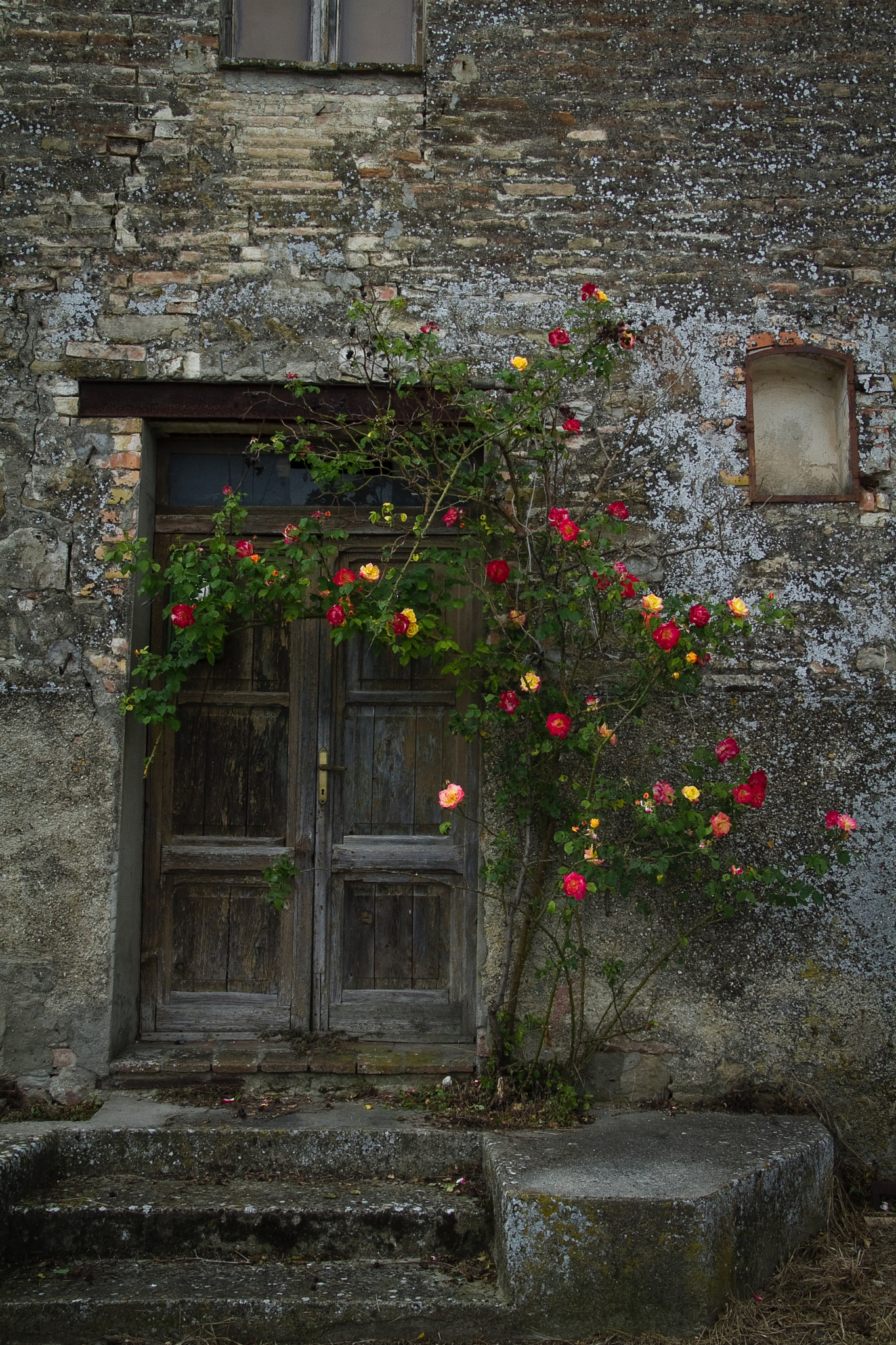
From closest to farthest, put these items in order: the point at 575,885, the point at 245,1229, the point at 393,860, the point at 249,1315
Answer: the point at 249,1315
the point at 245,1229
the point at 575,885
the point at 393,860

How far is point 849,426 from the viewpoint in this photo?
361cm

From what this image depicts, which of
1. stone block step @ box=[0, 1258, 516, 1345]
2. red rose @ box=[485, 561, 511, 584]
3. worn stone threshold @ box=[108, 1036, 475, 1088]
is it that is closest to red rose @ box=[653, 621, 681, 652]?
red rose @ box=[485, 561, 511, 584]

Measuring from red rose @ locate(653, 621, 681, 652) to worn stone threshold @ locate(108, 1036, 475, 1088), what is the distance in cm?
169

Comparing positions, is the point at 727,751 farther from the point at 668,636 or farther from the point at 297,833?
the point at 297,833

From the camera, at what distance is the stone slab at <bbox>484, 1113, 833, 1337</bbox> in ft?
8.09

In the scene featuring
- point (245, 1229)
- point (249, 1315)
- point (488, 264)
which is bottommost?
point (249, 1315)

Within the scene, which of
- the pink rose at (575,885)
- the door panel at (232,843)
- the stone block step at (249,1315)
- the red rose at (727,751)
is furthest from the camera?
the door panel at (232,843)

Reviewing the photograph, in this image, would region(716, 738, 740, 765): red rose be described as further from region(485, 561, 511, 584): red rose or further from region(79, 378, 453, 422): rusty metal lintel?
region(79, 378, 453, 422): rusty metal lintel

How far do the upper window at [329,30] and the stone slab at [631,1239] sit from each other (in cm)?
406

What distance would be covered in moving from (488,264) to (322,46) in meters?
1.17

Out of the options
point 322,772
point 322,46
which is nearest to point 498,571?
point 322,772

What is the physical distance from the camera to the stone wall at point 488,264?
3482 mm

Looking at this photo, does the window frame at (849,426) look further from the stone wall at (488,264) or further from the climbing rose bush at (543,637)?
the climbing rose bush at (543,637)

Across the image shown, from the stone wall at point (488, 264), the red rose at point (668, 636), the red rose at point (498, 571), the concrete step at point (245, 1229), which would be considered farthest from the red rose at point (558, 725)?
the concrete step at point (245, 1229)
